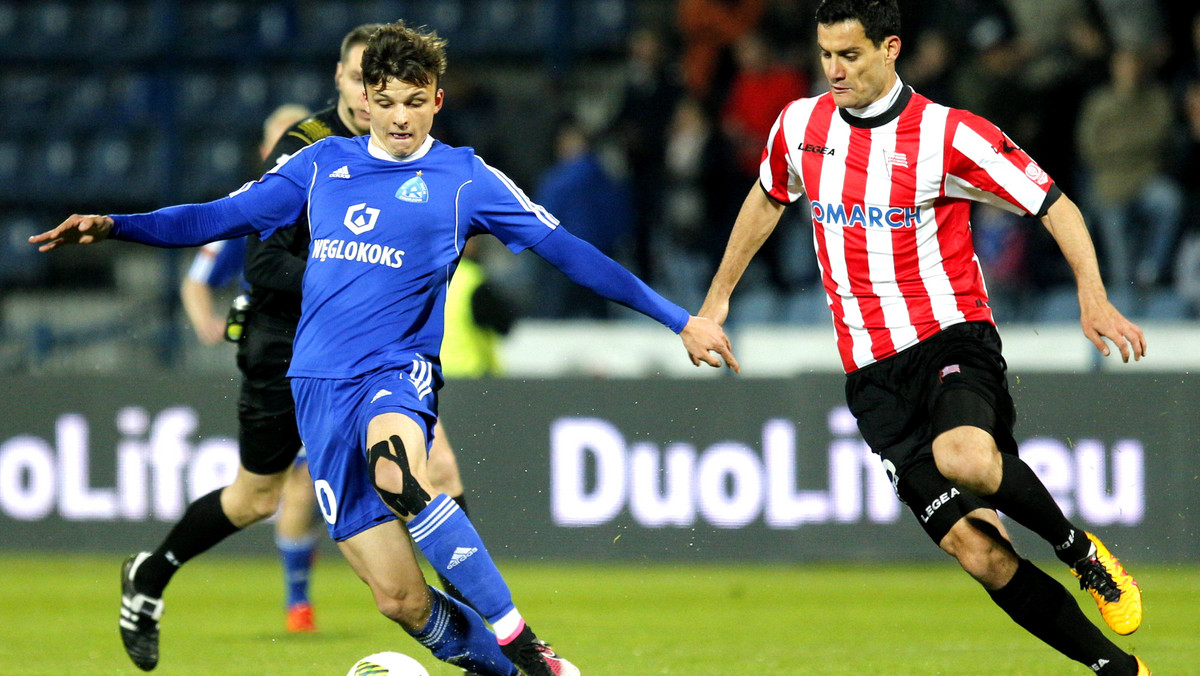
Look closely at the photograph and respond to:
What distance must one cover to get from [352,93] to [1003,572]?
2.89 meters

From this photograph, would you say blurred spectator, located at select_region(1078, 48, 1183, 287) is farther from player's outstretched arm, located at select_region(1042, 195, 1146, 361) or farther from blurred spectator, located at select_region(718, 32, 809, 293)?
player's outstretched arm, located at select_region(1042, 195, 1146, 361)

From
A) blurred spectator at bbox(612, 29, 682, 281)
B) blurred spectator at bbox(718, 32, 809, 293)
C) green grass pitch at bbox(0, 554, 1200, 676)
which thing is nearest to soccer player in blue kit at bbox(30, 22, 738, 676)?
green grass pitch at bbox(0, 554, 1200, 676)

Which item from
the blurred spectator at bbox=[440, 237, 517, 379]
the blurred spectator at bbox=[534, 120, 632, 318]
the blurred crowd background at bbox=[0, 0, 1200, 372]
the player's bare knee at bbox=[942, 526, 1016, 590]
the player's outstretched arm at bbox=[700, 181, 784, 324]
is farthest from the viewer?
the blurred spectator at bbox=[534, 120, 632, 318]

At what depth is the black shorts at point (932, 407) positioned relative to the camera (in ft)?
15.1

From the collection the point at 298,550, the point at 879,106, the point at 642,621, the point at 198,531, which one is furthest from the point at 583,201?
the point at 879,106

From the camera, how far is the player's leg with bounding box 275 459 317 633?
264 inches

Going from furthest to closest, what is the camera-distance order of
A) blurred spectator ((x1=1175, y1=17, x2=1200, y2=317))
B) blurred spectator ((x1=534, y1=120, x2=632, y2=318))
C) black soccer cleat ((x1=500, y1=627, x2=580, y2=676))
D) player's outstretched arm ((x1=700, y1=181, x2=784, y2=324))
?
blurred spectator ((x1=534, y1=120, x2=632, y2=318)), blurred spectator ((x1=1175, y1=17, x2=1200, y2=317)), player's outstretched arm ((x1=700, y1=181, x2=784, y2=324)), black soccer cleat ((x1=500, y1=627, x2=580, y2=676))

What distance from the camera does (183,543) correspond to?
18.9 feet

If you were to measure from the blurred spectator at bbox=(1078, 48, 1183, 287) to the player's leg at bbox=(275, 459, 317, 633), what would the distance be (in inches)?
216

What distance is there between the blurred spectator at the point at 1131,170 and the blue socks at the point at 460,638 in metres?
6.34

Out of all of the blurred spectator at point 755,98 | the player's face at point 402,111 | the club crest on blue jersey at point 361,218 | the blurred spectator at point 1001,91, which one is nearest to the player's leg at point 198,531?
the club crest on blue jersey at point 361,218

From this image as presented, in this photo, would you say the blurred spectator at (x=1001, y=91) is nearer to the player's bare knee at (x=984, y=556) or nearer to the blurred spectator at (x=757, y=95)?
the blurred spectator at (x=757, y=95)

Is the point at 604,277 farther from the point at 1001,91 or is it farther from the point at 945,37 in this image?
the point at 945,37

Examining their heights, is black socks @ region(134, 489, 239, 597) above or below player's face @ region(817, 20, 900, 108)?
below
